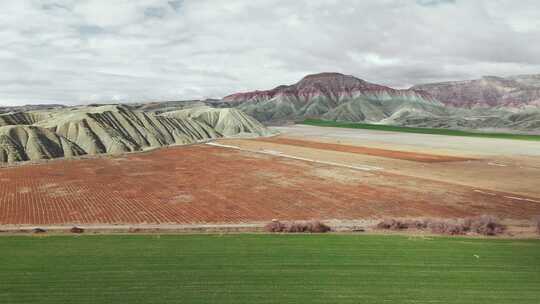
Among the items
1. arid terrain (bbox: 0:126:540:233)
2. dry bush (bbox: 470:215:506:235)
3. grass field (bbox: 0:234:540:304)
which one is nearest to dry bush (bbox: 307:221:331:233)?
grass field (bbox: 0:234:540:304)

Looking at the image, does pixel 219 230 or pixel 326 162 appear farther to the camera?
pixel 326 162

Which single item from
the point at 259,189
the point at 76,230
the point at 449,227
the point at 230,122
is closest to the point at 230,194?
the point at 259,189

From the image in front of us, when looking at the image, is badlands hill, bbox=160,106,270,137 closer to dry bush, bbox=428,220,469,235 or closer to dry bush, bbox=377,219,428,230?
dry bush, bbox=377,219,428,230

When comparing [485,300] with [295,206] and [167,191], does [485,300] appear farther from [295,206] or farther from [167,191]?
[167,191]

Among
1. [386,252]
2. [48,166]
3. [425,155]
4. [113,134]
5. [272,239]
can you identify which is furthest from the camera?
[113,134]

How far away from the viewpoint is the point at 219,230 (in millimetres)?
23328

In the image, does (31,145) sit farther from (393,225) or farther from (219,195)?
(393,225)

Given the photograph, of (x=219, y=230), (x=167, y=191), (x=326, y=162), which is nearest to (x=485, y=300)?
(x=219, y=230)

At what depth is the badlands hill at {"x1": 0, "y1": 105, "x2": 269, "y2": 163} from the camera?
59625mm

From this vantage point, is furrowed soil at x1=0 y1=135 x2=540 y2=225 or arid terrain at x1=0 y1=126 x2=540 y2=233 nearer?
furrowed soil at x1=0 y1=135 x2=540 y2=225

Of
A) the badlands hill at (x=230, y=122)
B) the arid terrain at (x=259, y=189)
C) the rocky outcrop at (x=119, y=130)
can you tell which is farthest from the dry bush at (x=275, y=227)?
the badlands hill at (x=230, y=122)

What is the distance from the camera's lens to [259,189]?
3750 cm

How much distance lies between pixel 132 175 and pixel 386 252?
3358cm

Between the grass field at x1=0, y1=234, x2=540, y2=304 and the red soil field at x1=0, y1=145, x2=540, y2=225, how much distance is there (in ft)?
25.1
